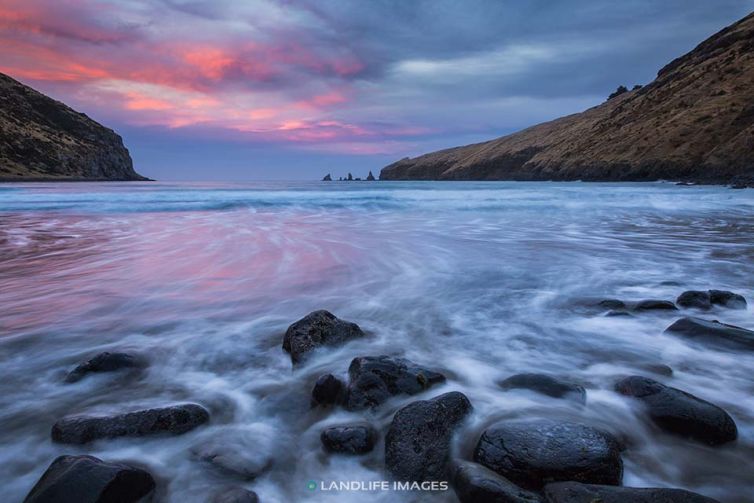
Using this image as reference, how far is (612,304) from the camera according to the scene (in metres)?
4.95

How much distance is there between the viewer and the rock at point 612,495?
174 cm

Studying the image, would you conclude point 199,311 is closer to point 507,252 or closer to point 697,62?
point 507,252

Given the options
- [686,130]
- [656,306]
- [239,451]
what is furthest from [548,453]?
[686,130]

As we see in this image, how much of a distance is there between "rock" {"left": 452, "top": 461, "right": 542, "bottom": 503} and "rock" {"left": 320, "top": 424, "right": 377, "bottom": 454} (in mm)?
540

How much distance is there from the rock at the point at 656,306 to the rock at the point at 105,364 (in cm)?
484

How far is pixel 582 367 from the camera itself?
3.58m

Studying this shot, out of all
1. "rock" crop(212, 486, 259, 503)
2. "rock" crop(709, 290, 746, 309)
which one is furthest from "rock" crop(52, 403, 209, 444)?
"rock" crop(709, 290, 746, 309)

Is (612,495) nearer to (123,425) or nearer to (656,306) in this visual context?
(123,425)

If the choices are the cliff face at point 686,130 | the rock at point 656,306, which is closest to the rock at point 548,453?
the rock at point 656,306

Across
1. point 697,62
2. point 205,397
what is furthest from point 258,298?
point 697,62

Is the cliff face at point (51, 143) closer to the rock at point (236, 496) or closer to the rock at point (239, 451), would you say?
the rock at point (239, 451)

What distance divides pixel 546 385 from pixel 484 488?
1.43 meters

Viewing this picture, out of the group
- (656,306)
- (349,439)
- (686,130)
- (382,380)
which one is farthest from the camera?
(686,130)

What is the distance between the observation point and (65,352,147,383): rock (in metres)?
3.35
